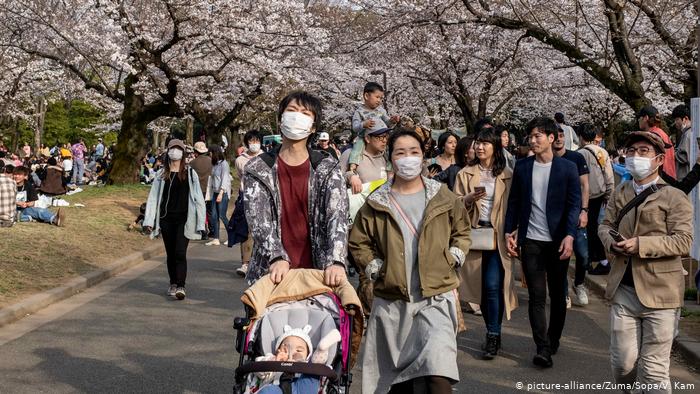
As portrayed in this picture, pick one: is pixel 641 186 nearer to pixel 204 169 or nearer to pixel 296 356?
pixel 296 356

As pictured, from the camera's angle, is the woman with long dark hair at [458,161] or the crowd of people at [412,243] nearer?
the crowd of people at [412,243]

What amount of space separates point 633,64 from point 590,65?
3.31ft

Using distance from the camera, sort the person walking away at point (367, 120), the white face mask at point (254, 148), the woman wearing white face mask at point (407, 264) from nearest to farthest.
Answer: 1. the woman wearing white face mask at point (407, 264)
2. the person walking away at point (367, 120)
3. the white face mask at point (254, 148)

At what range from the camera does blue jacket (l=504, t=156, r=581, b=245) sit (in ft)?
22.1

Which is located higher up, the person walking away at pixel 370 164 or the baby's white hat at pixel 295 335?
the person walking away at pixel 370 164

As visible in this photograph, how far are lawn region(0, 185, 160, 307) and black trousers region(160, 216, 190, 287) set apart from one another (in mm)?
1584

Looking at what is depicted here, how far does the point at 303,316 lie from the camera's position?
4.43 meters

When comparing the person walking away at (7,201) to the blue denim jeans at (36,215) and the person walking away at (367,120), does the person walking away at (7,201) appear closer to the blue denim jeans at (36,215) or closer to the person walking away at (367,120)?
the blue denim jeans at (36,215)

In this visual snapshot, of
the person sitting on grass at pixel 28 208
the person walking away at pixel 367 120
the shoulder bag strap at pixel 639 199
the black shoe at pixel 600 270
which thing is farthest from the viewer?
the person sitting on grass at pixel 28 208

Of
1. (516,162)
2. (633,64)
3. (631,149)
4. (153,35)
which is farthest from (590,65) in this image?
(153,35)

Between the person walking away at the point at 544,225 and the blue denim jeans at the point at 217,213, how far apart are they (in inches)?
353

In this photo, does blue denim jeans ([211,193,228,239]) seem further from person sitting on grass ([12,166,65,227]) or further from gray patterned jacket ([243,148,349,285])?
gray patterned jacket ([243,148,349,285])

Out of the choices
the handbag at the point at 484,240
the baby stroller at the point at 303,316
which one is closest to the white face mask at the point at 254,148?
the handbag at the point at 484,240

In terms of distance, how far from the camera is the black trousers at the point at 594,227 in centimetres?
1126
